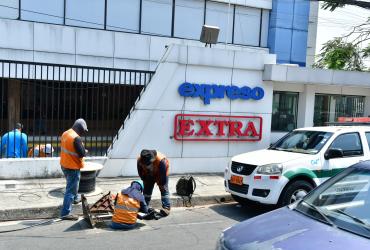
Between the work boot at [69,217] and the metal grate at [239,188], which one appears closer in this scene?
the work boot at [69,217]

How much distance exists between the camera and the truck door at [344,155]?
8.08m

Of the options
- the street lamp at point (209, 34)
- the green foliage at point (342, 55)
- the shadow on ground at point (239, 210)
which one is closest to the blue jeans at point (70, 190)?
the shadow on ground at point (239, 210)

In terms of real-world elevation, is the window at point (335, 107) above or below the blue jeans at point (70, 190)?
above

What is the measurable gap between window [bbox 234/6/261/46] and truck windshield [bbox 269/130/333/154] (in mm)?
15405

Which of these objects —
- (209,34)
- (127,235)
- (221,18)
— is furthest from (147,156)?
(221,18)

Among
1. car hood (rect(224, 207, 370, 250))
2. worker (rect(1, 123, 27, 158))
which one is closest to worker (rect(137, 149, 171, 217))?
worker (rect(1, 123, 27, 158))

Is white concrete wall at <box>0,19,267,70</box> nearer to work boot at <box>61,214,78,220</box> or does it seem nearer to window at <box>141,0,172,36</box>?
window at <box>141,0,172,36</box>

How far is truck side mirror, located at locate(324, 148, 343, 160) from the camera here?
784 cm

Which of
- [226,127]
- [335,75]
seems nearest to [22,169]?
[226,127]

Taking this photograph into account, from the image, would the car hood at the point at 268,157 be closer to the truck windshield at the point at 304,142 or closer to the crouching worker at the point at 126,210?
the truck windshield at the point at 304,142

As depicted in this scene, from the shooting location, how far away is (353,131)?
27.9ft

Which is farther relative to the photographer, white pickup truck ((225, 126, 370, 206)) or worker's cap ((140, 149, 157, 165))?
white pickup truck ((225, 126, 370, 206))

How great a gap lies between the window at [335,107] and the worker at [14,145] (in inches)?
359

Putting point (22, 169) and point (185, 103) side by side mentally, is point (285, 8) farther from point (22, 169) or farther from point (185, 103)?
point (22, 169)
